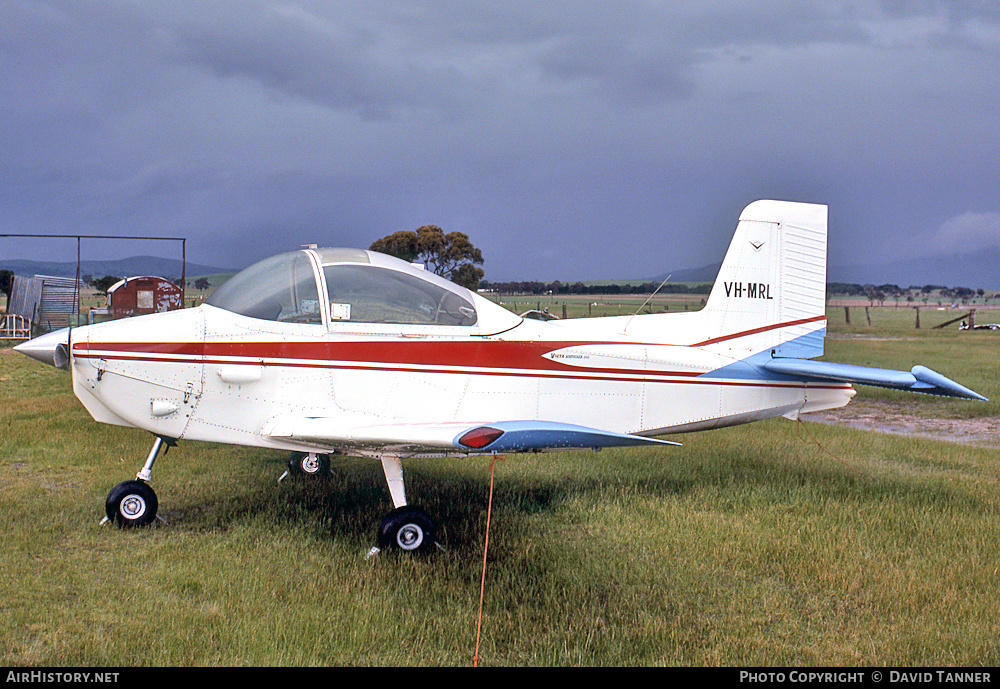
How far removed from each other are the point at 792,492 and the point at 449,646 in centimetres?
475

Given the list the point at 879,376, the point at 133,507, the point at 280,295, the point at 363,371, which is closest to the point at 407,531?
the point at 363,371

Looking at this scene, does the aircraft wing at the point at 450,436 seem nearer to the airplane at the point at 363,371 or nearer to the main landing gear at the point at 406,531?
the airplane at the point at 363,371

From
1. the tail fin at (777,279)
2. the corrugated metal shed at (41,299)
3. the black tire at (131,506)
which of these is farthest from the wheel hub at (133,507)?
the corrugated metal shed at (41,299)

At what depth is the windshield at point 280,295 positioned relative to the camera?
5.57m

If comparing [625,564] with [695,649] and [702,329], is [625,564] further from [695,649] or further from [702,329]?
[702,329]

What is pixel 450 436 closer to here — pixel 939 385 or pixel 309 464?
pixel 309 464

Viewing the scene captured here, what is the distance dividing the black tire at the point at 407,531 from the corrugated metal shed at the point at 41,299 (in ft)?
94.9

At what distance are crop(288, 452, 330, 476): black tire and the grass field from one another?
0.16m
